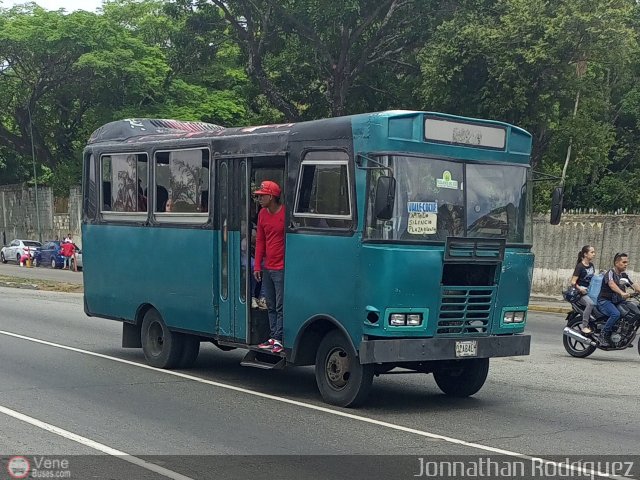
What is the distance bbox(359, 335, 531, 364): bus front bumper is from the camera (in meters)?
9.27

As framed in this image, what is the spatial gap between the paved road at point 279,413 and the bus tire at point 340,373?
0.53 feet

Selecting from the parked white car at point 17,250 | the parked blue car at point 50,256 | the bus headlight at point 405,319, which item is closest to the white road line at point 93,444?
the bus headlight at point 405,319

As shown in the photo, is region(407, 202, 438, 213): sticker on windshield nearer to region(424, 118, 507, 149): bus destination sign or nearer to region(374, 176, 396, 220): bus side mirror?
region(374, 176, 396, 220): bus side mirror

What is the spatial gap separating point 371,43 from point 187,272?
933 inches

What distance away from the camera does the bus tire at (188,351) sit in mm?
12695

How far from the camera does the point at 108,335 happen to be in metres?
16.9

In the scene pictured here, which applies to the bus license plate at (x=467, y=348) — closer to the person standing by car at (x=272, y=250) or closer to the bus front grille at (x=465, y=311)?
the bus front grille at (x=465, y=311)

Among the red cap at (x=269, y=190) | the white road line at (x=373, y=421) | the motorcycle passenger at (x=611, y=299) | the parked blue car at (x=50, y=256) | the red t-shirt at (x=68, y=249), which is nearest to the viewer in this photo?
the white road line at (x=373, y=421)

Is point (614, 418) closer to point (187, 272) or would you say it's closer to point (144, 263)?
point (187, 272)

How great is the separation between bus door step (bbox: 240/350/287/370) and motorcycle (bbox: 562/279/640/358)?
5.86 m

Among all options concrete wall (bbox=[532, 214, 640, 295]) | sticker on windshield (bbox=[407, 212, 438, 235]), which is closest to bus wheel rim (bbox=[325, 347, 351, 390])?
sticker on windshield (bbox=[407, 212, 438, 235])

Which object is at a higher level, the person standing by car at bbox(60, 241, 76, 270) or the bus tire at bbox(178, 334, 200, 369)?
the bus tire at bbox(178, 334, 200, 369)

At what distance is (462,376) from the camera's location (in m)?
10.9

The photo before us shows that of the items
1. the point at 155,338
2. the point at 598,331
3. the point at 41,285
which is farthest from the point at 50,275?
the point at 598,331
